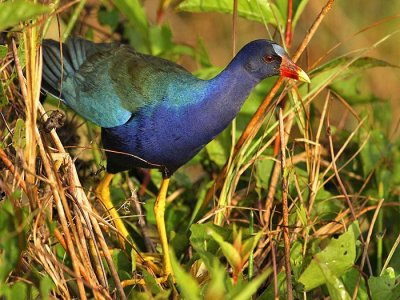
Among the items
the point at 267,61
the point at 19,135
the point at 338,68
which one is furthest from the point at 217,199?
the point at 19,135

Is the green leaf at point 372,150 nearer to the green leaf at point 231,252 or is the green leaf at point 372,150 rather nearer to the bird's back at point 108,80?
the bird's back at point 108,80

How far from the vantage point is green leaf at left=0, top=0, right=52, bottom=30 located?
5.97 feet

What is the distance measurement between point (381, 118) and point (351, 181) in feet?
1.25

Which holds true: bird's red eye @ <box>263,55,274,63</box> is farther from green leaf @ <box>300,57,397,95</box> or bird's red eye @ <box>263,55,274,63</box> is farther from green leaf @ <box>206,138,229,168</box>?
green leaf @ <box>206,138,229,168</box>

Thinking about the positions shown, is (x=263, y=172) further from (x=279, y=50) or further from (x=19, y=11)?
(x=19, y=11)

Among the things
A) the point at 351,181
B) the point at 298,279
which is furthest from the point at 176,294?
the point at 351,181

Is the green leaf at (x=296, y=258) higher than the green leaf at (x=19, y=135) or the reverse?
the reverse

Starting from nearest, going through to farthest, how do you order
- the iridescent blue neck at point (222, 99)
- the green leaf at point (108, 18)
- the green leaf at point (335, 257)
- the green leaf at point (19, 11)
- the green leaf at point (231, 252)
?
1. the green leaf at point (19, 11)
2. the green leaf at point (231, 252)
3. the green leaf at point (335, 257)
4. the iridescent blue neck at point (222, 99)
5. the green leaf at point (108, 18)

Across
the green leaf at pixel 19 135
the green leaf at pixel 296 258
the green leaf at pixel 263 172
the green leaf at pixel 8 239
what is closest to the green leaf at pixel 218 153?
the green leaf at pixel 263 172

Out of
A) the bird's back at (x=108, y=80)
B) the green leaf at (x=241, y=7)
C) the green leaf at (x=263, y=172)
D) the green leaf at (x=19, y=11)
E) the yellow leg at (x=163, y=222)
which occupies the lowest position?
the yellow leg at (x=163, y=222)

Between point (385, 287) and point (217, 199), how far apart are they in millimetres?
761

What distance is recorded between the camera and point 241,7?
120 inches

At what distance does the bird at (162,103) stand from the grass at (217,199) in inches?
4.3

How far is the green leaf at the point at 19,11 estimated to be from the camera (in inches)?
71.6
